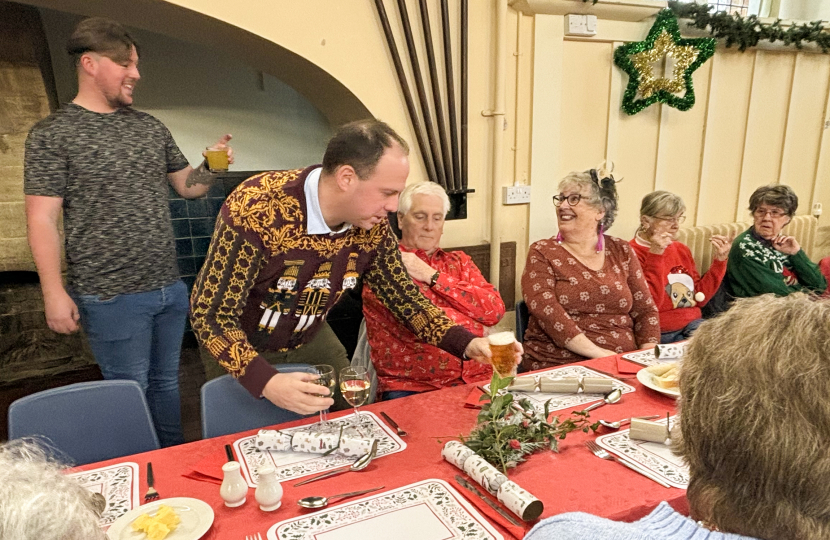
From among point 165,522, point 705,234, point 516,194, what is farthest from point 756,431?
point 705,234

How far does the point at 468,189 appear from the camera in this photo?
10.4 ft

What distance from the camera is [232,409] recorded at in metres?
1.59

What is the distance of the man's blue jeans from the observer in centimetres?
203

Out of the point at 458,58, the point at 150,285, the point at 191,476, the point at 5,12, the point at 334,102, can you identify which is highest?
the point at 5,12

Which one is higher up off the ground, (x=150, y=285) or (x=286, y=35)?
(x=286, y=35)

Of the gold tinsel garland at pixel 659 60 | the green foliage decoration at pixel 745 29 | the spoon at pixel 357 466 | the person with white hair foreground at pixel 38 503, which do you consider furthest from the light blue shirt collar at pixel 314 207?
the green foliage decoration at pixel 745 29

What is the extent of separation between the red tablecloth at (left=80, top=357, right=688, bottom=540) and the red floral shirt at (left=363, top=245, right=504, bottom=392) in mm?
715

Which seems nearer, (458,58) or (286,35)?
(286,35)

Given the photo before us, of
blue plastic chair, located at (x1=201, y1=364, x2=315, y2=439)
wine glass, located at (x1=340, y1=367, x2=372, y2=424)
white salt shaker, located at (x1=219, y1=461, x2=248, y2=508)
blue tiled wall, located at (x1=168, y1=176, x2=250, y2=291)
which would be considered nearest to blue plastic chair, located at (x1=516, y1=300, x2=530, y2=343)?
blue plastic chair, located at (x1=201, y1=364, x2=315, y2=439)

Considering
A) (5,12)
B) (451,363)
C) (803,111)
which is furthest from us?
(803,111)

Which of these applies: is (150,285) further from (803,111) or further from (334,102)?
(803,111)

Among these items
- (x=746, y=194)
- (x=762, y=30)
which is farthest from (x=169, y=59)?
(x=746, y=194)

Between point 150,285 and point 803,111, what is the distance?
473 centimetres

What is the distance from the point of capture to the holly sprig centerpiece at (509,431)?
123cm
